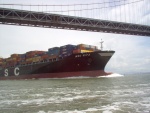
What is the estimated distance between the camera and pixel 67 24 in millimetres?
42844

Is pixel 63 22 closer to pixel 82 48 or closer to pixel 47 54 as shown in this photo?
pixel 82 48

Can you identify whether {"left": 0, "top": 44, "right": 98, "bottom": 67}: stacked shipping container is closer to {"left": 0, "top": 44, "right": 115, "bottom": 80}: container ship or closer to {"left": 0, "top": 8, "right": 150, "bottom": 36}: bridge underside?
{"left": 0, "top": 44, "right": 115, "bottom": 80}: container ship

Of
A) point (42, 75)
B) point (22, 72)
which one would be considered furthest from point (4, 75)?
point (42, 75)

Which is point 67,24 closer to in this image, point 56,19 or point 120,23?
point 56,19

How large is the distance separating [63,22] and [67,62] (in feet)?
28.7

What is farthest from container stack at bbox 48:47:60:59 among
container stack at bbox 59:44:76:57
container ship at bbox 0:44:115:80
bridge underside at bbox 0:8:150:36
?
bridge underside at bbox 0:8:150:36

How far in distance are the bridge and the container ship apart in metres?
4.66

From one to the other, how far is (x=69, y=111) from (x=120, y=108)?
2459 millimetres

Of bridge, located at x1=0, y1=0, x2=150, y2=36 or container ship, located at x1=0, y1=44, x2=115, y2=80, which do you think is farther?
container ship, located at x1=0, y1=44, x2=115, y2=80

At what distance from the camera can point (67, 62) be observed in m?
41.0

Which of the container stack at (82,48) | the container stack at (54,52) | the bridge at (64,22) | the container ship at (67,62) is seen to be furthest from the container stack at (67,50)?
the bridge at (64,22)

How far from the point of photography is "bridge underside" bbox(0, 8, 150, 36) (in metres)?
38.0

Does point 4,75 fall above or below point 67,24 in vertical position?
below

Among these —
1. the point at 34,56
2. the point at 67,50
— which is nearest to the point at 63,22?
the point at 67,50
